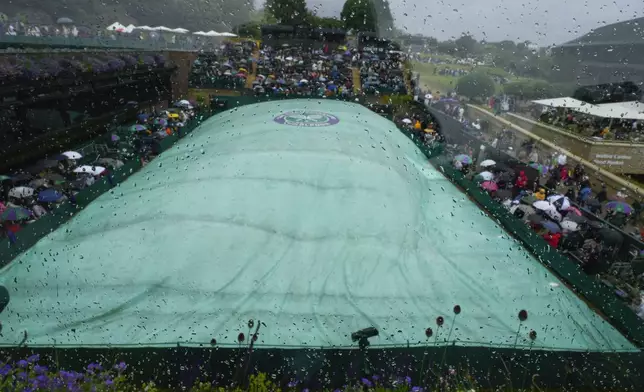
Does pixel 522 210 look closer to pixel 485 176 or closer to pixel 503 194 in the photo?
pixel 503 194

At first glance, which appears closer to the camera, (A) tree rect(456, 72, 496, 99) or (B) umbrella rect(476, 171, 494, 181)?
(B) umbrella rect(476, 171, 494, 181)

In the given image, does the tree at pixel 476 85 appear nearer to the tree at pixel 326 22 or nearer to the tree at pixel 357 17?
the tree at pixel 357 17

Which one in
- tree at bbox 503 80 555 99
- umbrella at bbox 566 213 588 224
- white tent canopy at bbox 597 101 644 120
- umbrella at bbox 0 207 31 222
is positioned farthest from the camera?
white tent canopy at bbox 597 101 644 120

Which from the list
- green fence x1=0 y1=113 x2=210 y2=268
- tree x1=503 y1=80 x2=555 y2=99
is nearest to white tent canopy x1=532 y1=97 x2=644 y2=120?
tree x1=503 y1=80 x2=555 y2=99

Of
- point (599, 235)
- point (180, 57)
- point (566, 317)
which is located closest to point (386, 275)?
point (566, 317)

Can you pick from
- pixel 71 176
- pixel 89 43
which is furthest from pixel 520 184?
pixel 89 43

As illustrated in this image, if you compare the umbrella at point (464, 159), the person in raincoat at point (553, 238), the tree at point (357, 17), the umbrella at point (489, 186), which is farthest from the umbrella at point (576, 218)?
the tree at point (357, 17)

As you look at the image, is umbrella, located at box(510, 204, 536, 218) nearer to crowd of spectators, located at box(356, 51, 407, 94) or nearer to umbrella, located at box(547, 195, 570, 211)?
umbrella, located at box(547, 195, 570, 211)
